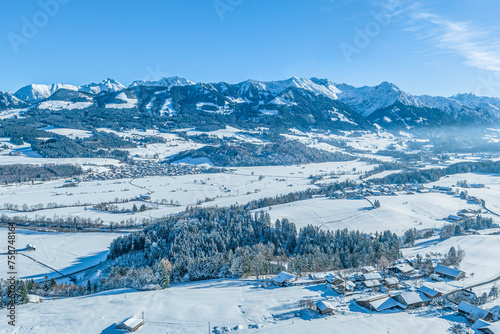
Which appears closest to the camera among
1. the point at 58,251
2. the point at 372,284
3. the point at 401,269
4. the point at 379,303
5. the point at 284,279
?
the point at 379,303

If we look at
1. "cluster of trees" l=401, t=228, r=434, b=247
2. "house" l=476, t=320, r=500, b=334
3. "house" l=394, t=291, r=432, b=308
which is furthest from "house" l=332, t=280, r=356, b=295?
"cluster of trees" l=401, t=228, r=434, b=247

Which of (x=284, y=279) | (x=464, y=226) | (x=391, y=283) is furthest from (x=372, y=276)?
(x=464, y=226)

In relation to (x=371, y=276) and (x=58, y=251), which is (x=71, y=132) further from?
(x=371, y=276)

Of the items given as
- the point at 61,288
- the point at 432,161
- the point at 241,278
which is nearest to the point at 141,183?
the point at 61,288

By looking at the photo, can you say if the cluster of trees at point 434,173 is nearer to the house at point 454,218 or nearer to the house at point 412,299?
the house at point 454,218

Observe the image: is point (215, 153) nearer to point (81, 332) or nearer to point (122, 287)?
point (122, 287)

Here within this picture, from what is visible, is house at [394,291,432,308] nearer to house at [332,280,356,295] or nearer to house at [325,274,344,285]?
house at [332,280,356,295]

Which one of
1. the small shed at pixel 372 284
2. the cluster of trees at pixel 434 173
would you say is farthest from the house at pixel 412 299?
the cluster of trees at pixel 434 173
